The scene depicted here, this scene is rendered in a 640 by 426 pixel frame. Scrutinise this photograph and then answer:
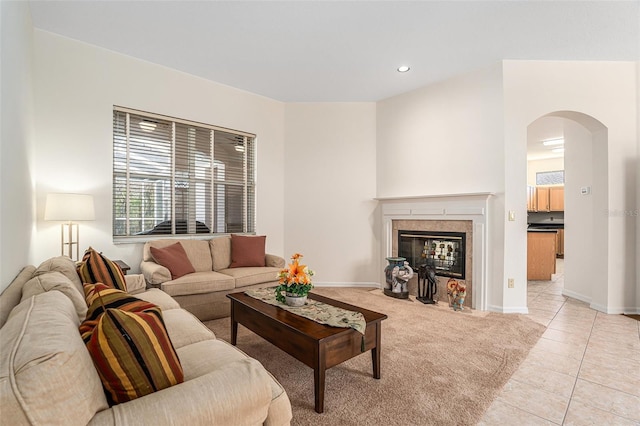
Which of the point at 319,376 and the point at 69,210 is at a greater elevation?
the point at 69,210

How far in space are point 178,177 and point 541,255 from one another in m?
6.11

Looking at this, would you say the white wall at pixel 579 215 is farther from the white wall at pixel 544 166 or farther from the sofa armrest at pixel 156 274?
the sofa armrest at pixel 156 274

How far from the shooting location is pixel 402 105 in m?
4.69

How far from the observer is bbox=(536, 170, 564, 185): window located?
27.7ft

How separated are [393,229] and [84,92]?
14.1 ft

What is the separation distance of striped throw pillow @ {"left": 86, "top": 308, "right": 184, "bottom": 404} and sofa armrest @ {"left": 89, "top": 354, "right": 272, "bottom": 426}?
0.15ft

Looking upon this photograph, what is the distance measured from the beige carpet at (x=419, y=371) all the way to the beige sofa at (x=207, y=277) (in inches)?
9.5

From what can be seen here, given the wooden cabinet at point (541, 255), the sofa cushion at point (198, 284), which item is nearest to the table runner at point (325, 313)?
the sofa cushion at point (198, 284)

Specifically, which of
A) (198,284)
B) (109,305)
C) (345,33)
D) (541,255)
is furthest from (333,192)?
(109,305)

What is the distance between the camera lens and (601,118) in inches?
144

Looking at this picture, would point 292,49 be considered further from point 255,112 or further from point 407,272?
point 407,272

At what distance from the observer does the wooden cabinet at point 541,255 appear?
5.31m

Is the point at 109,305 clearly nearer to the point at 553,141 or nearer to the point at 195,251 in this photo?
the point at 195,251

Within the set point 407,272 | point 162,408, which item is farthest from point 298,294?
point 407,272
